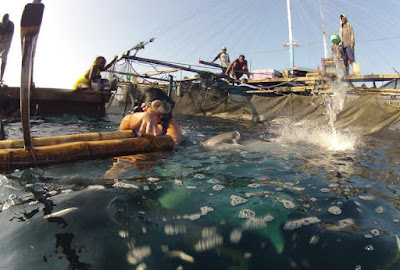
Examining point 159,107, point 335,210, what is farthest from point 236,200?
point 159,107

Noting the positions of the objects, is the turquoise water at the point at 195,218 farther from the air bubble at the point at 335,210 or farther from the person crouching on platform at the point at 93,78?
the person crouching on platform at the point at 93,78

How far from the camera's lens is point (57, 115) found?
10.7m

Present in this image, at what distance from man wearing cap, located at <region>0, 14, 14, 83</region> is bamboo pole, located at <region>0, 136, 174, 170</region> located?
6.91 metres

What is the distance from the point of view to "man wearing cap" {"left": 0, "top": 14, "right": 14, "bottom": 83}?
28.2ft

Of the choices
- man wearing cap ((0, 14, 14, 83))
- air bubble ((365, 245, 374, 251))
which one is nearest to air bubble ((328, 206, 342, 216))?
air bubble ((365, 245, 374, 251))

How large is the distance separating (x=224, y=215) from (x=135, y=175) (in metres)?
1.47

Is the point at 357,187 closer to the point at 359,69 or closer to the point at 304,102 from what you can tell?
the point at 304,102

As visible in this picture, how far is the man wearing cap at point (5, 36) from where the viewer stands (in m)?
8.60

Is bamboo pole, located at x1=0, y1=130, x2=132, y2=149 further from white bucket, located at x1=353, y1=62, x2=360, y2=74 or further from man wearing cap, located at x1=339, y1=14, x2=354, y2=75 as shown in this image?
man wearing cap, located at x1=339, y1=14, x2=354, y2=75

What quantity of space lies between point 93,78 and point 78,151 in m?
8.50

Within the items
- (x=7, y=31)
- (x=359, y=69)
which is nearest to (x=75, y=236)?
(x=7, y=31)

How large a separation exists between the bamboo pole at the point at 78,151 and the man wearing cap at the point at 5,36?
22.7ft

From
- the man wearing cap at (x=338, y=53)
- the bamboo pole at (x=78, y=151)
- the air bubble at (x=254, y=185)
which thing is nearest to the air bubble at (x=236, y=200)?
the air bubble at (x=254, y=185)

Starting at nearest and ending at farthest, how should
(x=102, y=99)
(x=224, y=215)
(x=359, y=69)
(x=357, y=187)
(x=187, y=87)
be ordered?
(x=224, y=215)
(x=357, y=187)
(x=359, y=69)
(x=102, y=99)
(x=187, y=87)
